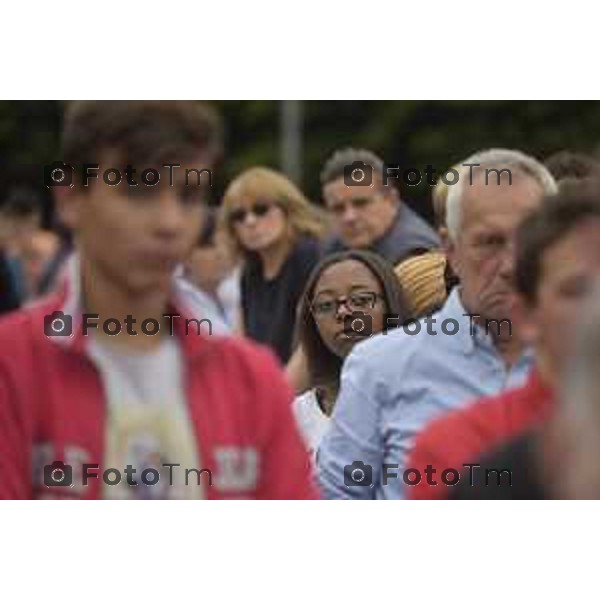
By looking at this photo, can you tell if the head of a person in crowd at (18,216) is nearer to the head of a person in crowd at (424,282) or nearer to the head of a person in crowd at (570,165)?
the head of a person in crowd at (424,282)

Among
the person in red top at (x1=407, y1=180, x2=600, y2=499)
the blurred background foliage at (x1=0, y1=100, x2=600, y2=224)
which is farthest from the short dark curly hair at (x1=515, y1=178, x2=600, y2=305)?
the blurred background foliage at (x1=0, y1=100, x2=600, y2=224)

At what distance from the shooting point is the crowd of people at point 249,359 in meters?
2.45

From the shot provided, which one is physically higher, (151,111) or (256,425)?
(151,111)

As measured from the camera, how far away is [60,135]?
105 inches

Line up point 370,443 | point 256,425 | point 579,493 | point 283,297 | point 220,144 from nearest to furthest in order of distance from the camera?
point 579,493
point 256,425
point 220,144
point 370,443
point 283,297

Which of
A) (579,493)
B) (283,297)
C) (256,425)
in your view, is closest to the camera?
(579,493)

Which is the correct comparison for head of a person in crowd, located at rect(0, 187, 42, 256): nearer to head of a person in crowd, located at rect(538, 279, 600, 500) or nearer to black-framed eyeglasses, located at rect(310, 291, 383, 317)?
black-framed eyeglasses, located at rect(310, 291, 383, 317)

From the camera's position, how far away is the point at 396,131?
3301 millimetres

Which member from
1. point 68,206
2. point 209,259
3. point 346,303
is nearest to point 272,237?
point 346,303

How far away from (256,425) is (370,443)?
439mm

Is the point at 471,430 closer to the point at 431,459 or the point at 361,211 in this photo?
the point at 431,459

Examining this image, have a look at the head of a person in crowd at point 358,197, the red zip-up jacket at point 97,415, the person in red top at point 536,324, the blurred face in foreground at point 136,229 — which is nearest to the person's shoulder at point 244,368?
the red zip-up jacket at point 97,415

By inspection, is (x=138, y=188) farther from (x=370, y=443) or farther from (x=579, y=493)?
(x=579, y=493)
